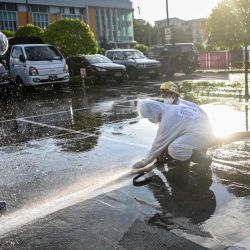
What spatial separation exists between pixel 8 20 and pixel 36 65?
49.0 m

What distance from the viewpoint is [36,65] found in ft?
55.5

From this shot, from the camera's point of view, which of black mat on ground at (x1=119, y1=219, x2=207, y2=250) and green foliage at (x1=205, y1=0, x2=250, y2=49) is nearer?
black mat on ground at (x1=119, y1=219, x2=207, y2=250)

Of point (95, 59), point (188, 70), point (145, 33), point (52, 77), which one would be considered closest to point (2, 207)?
point (52, 77)

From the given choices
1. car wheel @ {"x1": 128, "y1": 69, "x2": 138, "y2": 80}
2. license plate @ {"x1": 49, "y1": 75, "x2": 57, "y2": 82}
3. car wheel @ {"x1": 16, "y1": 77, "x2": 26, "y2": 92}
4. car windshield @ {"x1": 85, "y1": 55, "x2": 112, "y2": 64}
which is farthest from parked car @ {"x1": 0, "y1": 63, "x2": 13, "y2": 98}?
car wheel @ {"x1": 128, "y1": 69, "x2": 138, "y2": 80}

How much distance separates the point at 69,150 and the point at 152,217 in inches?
137

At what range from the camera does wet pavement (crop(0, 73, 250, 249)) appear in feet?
13.7

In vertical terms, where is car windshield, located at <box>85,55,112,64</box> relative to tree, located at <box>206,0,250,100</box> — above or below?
below

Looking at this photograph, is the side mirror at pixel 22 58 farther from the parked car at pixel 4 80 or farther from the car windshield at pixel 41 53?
the parked car at pixel 4 80

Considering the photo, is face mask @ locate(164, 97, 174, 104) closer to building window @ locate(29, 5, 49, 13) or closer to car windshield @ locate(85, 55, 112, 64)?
car windshield @ locate(85, 55, 112, 64)

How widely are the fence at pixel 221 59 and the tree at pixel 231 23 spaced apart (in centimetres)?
1473

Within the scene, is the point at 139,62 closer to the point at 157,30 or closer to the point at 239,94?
the point at 239,94

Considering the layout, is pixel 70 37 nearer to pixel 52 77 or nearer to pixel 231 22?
pixel 52 77

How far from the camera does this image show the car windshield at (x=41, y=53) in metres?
17.4

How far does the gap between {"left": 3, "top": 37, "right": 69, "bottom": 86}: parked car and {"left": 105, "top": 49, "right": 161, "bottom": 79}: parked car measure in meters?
5.26
